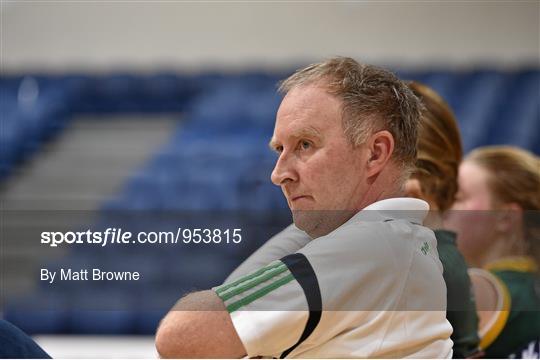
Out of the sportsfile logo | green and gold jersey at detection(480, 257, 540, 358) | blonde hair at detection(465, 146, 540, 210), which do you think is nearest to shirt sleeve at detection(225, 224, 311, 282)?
the sportsfile logo

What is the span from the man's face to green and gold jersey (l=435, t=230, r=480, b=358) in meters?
0.16

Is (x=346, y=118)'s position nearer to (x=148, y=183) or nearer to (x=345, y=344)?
(x=345, y=344)

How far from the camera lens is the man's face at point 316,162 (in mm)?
1021

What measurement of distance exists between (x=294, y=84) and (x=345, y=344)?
12.8 inches

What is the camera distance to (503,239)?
1688 mm

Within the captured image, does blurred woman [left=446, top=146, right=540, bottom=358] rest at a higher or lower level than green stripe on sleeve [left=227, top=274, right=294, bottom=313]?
lower

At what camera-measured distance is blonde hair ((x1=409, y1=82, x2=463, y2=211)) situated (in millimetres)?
1459

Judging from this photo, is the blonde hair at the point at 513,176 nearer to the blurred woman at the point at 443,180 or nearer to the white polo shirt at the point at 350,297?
the blurred woman at the point at 443,180

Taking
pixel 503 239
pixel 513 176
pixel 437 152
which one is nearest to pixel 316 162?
pixel 437 152

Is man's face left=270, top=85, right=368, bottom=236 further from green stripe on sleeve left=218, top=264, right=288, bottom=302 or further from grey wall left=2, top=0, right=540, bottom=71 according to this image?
grey wall left=2, top=0, right=540, bottom=71

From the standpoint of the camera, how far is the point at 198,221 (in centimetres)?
129

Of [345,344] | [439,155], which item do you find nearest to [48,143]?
[439,155]

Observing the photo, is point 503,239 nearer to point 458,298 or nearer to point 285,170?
point 458,298

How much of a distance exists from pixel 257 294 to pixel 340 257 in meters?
0.10
